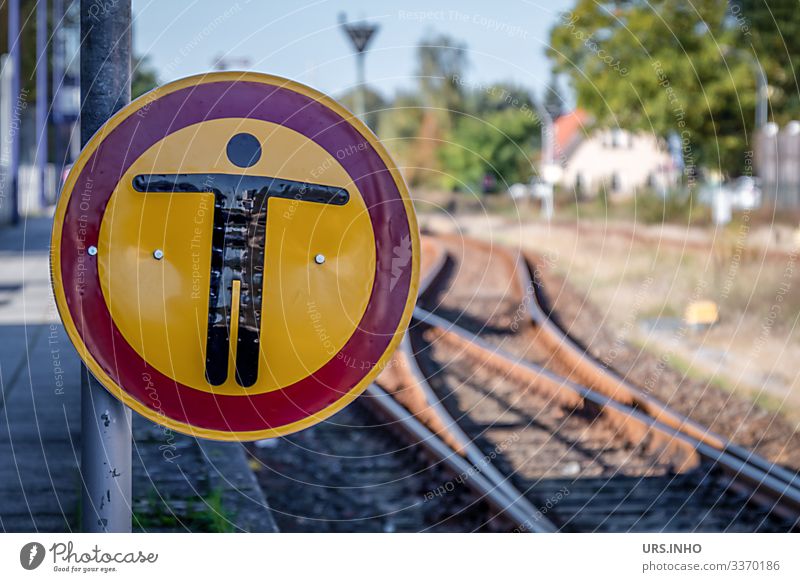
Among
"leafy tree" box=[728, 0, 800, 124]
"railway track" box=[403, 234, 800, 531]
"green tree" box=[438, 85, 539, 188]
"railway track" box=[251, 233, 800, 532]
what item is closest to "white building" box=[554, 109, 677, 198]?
"green tree" box=[438, 85, 539, 188]

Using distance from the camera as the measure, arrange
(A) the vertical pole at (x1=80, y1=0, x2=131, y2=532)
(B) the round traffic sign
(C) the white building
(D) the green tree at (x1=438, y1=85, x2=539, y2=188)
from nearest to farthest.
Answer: (B) the round traffic sign < (A) the vertical pole at (x1=80, y1=0, x2=131, y2=532) < (D) the green tree at (x1=438, y1=85, x2=539, y2=188) < (C) the white building

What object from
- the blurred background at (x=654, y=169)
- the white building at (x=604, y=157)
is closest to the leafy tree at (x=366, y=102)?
the blurred background at (x=654, y=169)

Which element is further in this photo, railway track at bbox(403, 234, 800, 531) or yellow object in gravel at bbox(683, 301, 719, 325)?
yellow object in gravel at bbox(683, 301, 719, 325)

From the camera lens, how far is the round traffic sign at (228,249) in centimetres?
165

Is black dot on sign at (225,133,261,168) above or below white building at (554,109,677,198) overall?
below

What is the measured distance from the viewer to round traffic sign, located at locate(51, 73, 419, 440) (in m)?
1.65

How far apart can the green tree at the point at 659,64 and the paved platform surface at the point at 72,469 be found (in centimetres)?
1503

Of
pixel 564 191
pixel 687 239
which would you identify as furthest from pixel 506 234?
pixel 564 191

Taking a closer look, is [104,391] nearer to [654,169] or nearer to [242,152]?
[242,152]

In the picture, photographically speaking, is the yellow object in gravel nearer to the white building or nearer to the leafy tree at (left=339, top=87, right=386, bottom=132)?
the leafy tree at (left=339, top=87, right=386, bottom=132)

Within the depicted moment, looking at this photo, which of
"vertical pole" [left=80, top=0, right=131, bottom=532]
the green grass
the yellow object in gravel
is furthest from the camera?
the yellow object in gravel

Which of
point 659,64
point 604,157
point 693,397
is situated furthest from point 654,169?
point 693,397

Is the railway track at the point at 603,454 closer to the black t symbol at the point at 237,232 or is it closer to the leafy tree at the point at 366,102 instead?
the leafy tree at the point at 366,102
